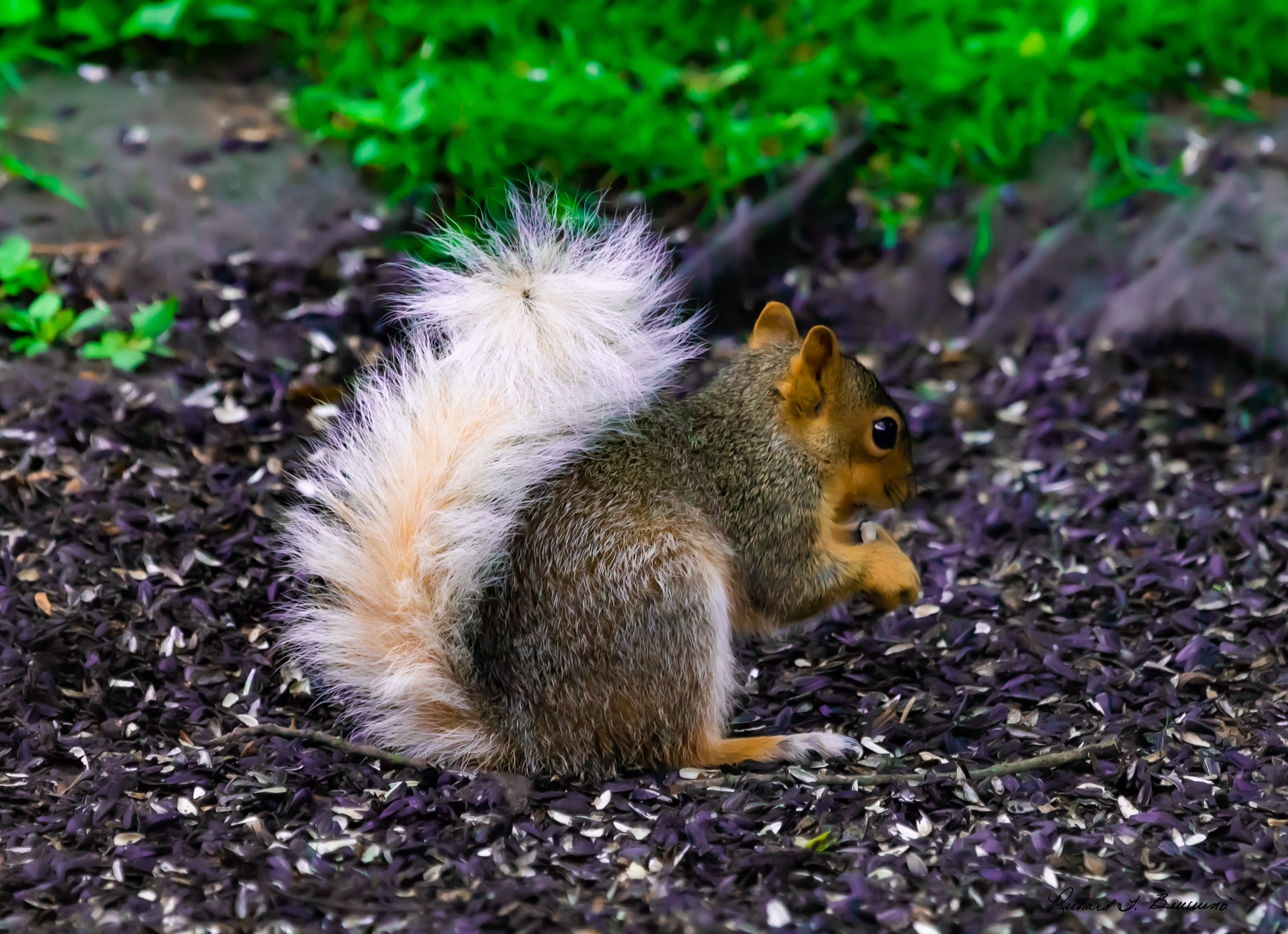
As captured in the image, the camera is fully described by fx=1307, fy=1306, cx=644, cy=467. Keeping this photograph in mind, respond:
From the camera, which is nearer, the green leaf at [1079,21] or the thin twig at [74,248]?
the thin twig at [74,248]

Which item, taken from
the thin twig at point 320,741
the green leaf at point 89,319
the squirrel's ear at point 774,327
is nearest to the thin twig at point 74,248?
the green leaf at point 89,319

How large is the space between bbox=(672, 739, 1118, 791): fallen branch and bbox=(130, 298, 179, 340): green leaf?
82.8 inches

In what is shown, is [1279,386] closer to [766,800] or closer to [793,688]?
[793,688]

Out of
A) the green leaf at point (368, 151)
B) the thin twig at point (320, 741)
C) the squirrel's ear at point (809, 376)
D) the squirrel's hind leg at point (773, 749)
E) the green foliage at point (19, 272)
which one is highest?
the green leaf at point (368, 151)

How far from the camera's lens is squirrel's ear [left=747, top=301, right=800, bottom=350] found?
2.73 meters

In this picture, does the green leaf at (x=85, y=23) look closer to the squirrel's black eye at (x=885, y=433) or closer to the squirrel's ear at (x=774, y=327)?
the squirrel's ear at (x=774, y=327)

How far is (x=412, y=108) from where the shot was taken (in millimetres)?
4078

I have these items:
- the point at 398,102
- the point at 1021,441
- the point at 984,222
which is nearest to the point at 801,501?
the point at 1021,441

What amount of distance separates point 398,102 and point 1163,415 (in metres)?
2.52

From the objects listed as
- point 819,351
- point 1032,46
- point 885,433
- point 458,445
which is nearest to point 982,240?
point 1032,46

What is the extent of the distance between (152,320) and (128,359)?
6.8 inches

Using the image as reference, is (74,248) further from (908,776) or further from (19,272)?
(908,776)

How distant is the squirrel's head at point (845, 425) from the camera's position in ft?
8.20

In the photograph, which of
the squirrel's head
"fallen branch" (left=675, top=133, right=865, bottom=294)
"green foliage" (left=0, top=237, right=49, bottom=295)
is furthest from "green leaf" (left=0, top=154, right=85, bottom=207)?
the squirrel's head
